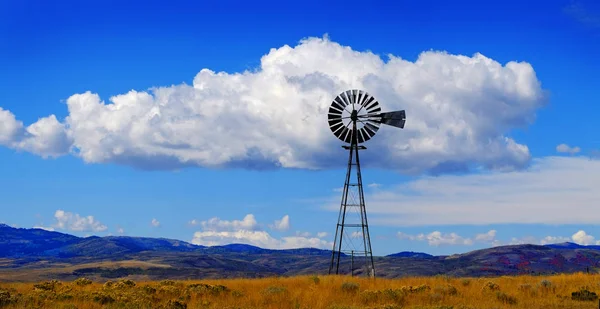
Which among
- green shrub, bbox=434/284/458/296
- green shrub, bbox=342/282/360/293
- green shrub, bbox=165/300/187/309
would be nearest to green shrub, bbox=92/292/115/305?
green shrub, bbox=165/300/187/309

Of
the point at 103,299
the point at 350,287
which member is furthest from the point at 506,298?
the point at 103,299

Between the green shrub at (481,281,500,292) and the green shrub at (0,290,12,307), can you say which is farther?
the green shrub at (481,281,500,292)

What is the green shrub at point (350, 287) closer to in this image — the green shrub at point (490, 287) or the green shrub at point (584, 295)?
the green shrub at point (490, 287)

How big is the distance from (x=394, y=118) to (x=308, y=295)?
2000 cm

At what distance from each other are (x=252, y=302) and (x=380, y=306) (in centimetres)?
578

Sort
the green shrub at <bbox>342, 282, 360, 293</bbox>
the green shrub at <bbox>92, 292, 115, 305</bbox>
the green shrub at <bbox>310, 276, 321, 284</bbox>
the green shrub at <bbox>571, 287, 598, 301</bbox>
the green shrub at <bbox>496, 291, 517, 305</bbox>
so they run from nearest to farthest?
the green shrub at <bbox>92, 292, 115, 305</bbox>, the green shrub at <bbox>496, 291, 517, 305</bbox>, the green shrub at <bbox>571, 287, 598, 301</bbox>, the green shrub at <bbox>342, 282, 360, 293</bbox>, the green shrub at <bbox>310, 276, 321, 284</bbox>

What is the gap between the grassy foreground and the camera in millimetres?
25969

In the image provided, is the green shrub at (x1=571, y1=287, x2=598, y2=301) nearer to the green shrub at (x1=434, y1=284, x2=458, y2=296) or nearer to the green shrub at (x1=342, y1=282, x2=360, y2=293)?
the green shrub at (x1=434, y1=284, x2=458, y2=296)

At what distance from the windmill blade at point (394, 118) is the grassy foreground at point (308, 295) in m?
14.2

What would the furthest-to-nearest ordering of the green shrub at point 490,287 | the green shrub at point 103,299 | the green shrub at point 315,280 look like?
1. the green shrub at point 315,280
2. the green shrub at point 490,287
3. the green shrub at point 103,299

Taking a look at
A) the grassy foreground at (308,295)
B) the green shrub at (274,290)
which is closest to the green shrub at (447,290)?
the grassy foreground at (308,295)

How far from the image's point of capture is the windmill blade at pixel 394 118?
44469 mm

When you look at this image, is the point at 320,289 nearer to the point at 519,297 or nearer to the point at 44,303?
the point at 519,297

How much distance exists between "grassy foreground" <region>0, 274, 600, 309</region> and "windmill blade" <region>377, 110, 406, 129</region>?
559 inches
